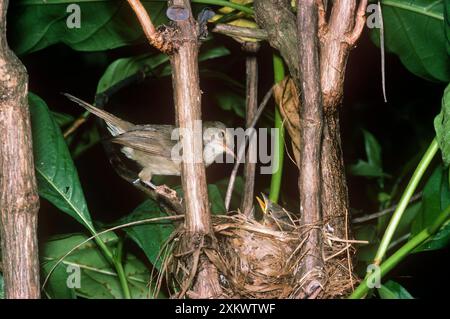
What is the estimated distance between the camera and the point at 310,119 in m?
2.32

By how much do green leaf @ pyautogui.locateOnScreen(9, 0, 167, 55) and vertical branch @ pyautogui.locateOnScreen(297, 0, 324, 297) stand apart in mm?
1405

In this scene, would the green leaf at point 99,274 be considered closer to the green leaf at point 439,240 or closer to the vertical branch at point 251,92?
the vertical branch at point 251,92

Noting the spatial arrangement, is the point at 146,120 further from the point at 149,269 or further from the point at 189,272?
the point at 189,272

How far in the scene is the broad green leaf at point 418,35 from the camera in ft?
11.3

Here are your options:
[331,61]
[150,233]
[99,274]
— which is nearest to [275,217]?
[150,233]

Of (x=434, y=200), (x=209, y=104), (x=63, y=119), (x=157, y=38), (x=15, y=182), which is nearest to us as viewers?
(x=15, y=182)

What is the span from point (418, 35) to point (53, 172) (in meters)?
2.00

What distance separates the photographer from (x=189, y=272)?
7.86ft

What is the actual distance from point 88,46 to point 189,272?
1.70 m

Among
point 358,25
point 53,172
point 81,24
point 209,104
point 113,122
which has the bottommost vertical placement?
point 53,172

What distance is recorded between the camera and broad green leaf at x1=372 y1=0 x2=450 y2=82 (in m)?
3.43

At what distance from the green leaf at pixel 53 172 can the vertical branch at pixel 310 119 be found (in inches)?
49.3

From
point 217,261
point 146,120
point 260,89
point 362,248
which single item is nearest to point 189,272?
point 217,261

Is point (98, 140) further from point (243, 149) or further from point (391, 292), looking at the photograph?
point (391, 292)
